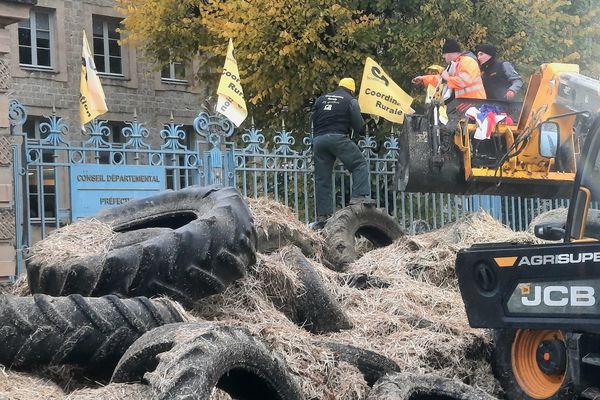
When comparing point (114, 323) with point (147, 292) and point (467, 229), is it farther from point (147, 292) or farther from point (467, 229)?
point (467, 229)

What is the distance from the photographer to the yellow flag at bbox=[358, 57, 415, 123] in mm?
12852

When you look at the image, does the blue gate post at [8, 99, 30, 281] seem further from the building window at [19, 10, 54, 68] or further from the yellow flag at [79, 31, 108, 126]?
the building window at [19, 10, 54, 68]

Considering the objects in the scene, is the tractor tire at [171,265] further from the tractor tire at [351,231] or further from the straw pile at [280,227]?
Answer: the tractor tire at [351,231]

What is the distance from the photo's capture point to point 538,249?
587cm

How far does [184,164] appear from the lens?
35.6 feet

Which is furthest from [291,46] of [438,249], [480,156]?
[438,249]

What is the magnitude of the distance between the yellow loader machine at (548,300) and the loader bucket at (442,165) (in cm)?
435

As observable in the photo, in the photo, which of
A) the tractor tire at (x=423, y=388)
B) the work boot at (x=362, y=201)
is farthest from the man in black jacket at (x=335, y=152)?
the tractor tire at (x=423, y=388)

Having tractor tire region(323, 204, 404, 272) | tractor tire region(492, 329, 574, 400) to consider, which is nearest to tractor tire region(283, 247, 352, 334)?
tractor tire region(492, 329, 574, 400)

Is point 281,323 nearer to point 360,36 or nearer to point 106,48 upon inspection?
point 360,36

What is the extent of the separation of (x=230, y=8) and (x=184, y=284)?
11612 millimetres

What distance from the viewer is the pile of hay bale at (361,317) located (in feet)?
17.5

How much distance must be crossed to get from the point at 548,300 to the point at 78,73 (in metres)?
22.7

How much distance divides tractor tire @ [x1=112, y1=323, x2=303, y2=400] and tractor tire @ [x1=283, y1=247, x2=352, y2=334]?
1.83 metres
